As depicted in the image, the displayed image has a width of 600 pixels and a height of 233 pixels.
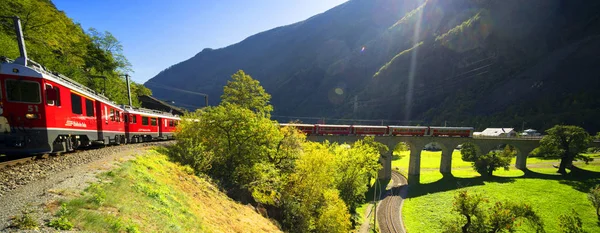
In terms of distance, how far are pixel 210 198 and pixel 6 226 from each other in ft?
26.2

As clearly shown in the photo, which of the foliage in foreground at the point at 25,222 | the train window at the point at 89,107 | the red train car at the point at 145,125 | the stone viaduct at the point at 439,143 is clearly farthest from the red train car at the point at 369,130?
the foliage in foreground at the point at 25,222

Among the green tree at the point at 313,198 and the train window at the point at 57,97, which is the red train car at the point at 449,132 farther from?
the train window at the point at 57,97

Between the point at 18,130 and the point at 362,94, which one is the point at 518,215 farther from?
the point at 362,94

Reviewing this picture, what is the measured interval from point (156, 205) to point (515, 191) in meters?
44.4

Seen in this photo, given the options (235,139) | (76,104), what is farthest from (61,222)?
(235,139)

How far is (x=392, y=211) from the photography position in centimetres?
2889

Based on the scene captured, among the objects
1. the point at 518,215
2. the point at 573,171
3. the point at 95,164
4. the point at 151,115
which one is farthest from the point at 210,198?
the point at 573,171

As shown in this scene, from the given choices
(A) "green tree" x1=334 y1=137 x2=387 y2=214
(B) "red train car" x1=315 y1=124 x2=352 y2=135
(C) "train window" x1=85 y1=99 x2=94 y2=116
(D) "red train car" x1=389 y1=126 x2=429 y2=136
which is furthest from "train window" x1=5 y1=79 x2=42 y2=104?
(D) "red train car" x1=389 y1=126 x2=429 y2=136

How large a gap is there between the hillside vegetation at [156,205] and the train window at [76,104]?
3.77 m

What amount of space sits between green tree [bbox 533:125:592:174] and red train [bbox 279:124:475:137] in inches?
490

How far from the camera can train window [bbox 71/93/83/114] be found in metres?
11.0

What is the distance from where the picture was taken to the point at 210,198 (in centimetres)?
1188

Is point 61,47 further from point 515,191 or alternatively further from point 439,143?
point 515,191

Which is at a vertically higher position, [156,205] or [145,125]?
[145,125]
